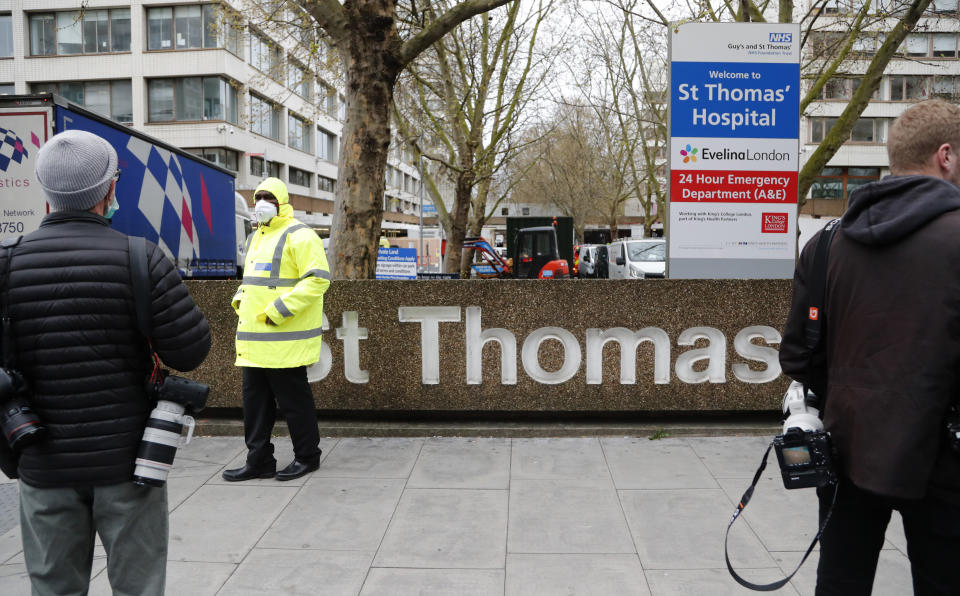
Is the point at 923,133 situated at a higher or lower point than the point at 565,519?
higher

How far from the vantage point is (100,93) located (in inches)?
1602

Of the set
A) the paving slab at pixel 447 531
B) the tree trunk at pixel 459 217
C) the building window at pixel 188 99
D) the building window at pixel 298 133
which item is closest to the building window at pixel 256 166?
the building window at pixel 188 99

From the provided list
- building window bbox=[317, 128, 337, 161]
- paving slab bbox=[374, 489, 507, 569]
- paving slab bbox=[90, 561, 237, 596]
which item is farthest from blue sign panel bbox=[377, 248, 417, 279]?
building window bbox=[317, 128, 337, 161]

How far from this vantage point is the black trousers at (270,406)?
507cm

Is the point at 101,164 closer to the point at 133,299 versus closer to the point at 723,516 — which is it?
the point at 133,299

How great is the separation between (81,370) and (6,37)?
1858 inches

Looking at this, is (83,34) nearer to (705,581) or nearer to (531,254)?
(531,254)

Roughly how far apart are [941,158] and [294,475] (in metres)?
4.19

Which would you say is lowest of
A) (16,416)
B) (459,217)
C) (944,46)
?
(16,416)

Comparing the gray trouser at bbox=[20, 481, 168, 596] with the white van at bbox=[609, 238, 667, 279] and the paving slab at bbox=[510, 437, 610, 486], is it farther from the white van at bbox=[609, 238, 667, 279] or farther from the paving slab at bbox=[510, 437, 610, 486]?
the white van at bbox=[609, 238, 667, 279]

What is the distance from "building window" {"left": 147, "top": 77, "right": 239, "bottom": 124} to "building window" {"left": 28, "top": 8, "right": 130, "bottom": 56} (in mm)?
2790

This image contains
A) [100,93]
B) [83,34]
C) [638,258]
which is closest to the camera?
[638,258]

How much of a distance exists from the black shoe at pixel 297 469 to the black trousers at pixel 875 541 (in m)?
3.55

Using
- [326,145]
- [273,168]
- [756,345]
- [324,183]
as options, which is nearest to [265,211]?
[756,345]
